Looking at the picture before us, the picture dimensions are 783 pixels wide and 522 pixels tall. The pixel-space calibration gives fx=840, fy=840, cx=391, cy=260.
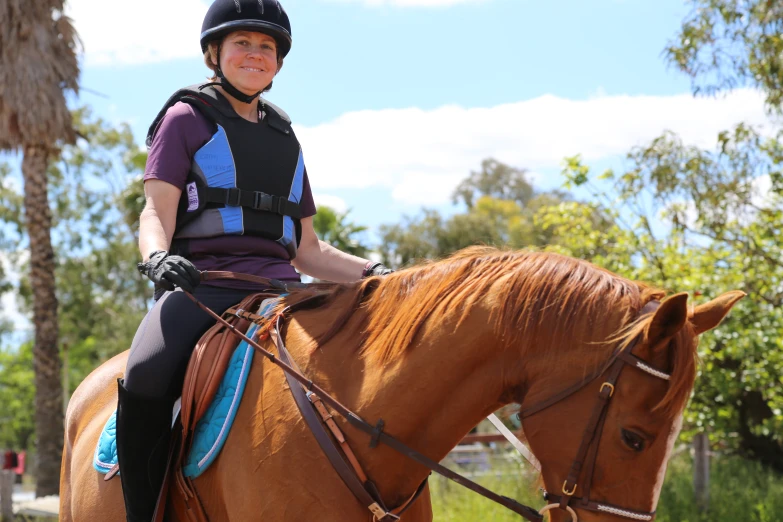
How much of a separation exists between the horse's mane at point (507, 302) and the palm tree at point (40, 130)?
14794mm

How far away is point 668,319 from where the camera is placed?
2.35m

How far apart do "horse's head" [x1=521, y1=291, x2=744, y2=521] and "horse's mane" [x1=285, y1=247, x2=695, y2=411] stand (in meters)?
0.01

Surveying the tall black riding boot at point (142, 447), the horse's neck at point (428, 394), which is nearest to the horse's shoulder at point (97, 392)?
the tall black riding boot at point (142, 447)

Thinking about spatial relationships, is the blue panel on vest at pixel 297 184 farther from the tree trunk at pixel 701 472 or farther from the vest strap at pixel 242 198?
the tree trunk at pixel 701 472

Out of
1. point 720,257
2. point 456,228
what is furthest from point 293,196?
point 456,228

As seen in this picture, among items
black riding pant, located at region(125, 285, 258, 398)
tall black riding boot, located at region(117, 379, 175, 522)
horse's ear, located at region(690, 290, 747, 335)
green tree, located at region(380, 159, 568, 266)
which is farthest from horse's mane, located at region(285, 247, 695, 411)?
green tree, located at region(380, 159, 568, 266)

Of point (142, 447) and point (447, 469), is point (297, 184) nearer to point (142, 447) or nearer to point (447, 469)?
point (142, 447)

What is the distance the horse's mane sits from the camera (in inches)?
98.7

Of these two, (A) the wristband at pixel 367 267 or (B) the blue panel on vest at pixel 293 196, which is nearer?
(B) the blue panel on vest at pixel 293 196

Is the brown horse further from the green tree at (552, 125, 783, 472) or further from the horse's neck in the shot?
the green tree at (552, 125, 783, 472)

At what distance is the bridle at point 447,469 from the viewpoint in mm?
2387

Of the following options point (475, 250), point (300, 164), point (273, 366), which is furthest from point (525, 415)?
point (300, 164)

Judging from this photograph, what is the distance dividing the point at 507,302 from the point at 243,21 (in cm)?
163

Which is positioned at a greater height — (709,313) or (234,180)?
(234,180)
